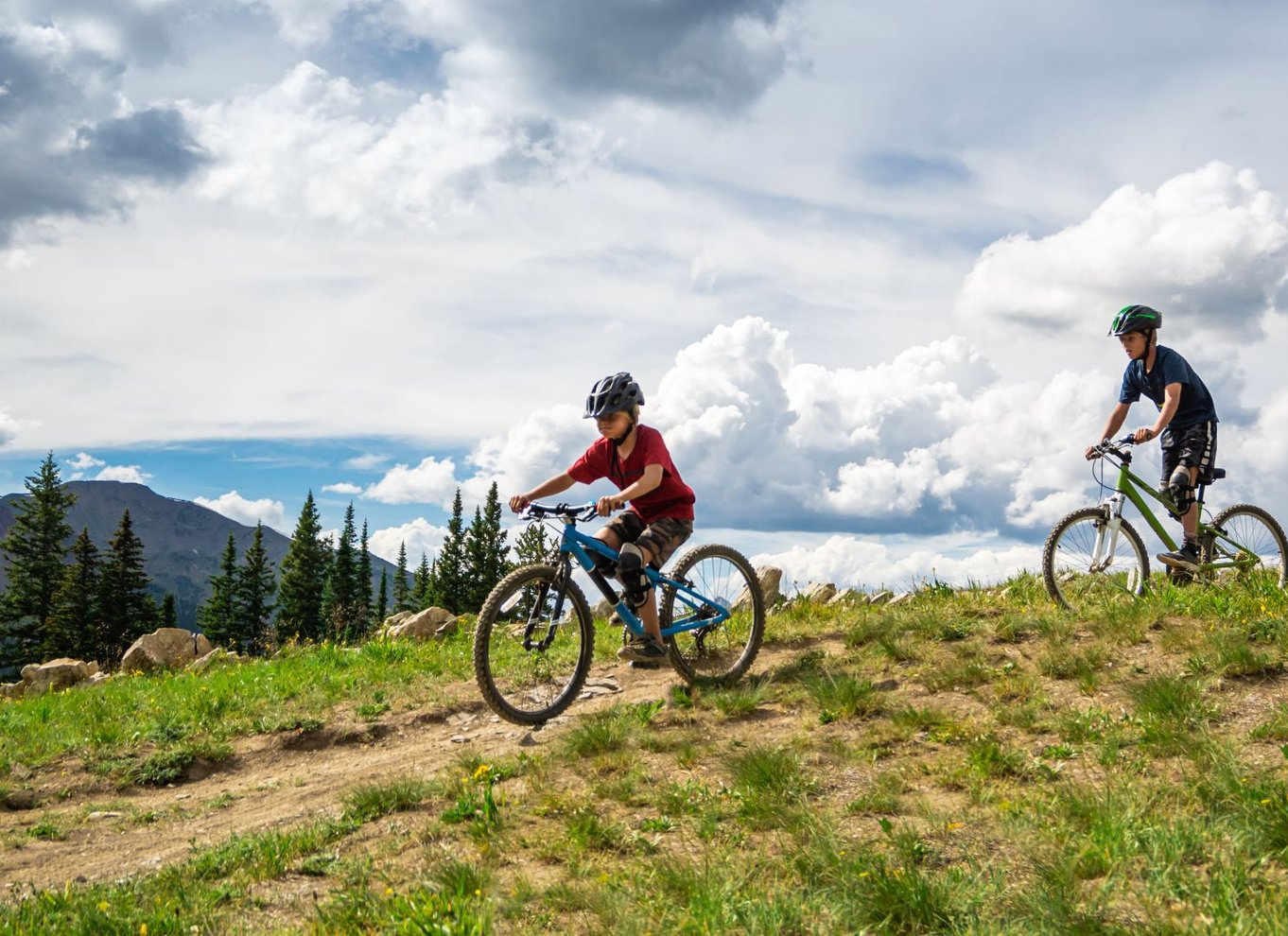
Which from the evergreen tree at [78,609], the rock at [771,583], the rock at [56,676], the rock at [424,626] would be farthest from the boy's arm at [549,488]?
the evergreen tree at [78,609]

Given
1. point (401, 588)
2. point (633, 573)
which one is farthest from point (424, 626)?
point (401, 588)

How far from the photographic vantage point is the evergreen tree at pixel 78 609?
61875 mm

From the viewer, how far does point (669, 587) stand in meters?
8.96

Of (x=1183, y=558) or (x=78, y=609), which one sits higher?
(x=1183, y=558)

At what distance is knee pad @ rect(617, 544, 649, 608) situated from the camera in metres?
8.47

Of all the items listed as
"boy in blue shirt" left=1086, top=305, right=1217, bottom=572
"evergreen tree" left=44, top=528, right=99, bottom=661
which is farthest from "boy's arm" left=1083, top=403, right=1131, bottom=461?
"evergreen tree" left=44, top=528, right=99, bottom=661

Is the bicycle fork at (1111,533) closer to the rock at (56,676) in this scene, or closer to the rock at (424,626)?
the rock at (424,626)

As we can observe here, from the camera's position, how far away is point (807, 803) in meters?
5.55

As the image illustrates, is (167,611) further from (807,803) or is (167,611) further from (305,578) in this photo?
(807,803)

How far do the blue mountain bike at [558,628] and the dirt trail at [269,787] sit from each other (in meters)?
0.33

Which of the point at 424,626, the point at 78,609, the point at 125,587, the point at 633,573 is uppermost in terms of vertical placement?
the point at 633,573

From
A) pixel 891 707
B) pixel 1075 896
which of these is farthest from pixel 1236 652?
pixel 1075 896

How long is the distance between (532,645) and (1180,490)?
25.7 feet

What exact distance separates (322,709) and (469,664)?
6.41ft
